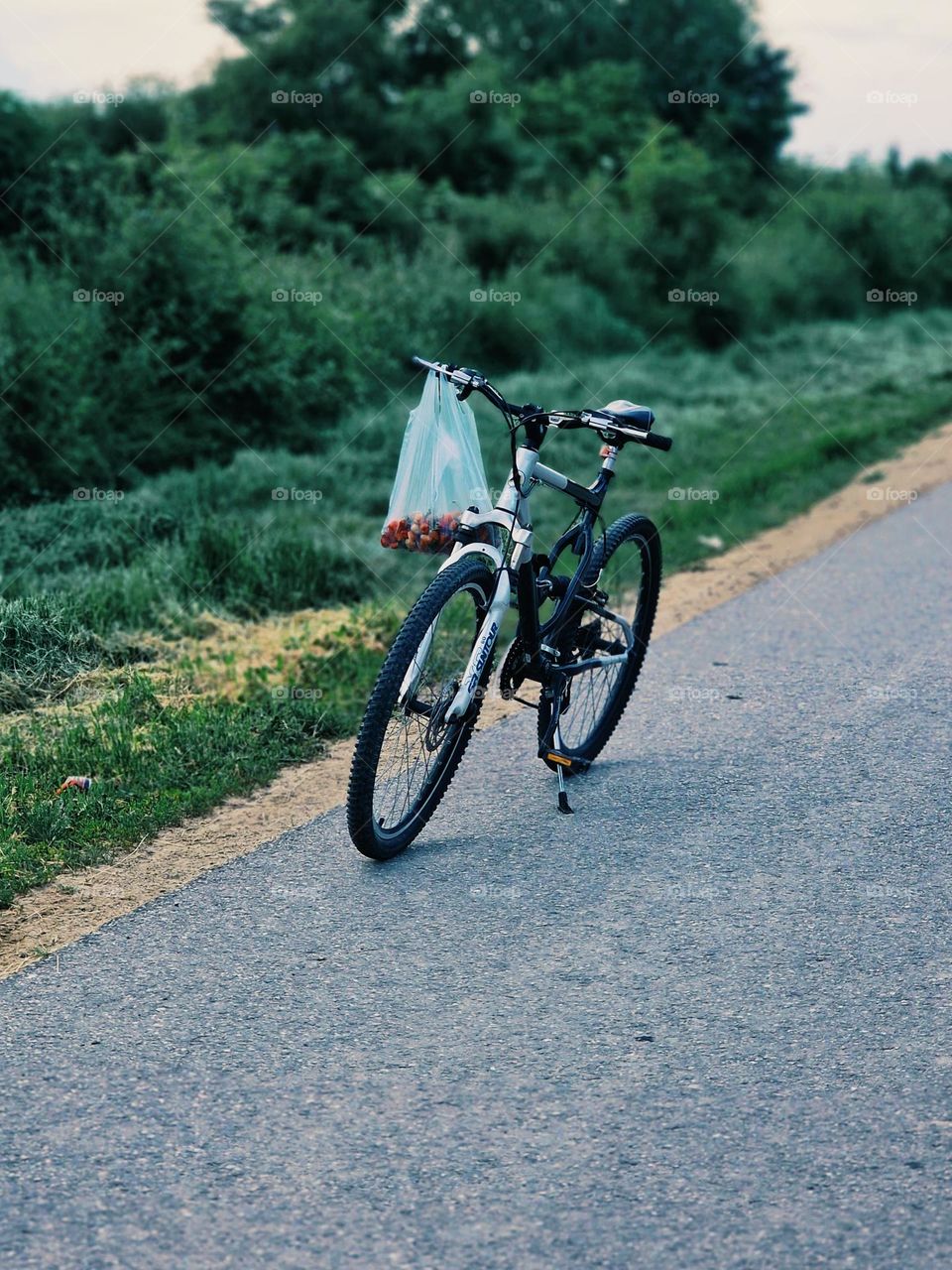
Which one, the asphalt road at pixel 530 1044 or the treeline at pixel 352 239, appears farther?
the treeline at pixel 352 239

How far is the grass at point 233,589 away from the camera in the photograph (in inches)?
221

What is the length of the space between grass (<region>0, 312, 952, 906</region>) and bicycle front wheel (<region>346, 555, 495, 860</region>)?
36.6 inches

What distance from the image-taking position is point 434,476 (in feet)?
16.1

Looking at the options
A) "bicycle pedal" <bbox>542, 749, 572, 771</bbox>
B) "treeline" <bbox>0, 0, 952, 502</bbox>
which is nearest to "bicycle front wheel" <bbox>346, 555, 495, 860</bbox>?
"bicycle pedal" <bbox>542, 749, 572, 771</bbox>

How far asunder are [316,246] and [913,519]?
907 centimetres

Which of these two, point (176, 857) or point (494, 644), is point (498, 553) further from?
point (176, 857)

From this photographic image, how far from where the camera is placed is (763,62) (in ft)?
163

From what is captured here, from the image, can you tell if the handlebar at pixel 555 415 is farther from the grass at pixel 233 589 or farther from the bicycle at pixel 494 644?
the grass at pixel 233 589

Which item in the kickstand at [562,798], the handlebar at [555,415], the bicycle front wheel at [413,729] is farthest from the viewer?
the kickstand at [562,798]

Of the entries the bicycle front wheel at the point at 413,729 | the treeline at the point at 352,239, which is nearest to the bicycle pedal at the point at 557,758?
the bicycle front wheel at the point at 413,729

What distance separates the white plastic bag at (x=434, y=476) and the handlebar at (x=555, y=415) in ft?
0.26

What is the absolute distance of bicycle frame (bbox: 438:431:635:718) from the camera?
491cm

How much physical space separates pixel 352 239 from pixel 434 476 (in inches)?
620

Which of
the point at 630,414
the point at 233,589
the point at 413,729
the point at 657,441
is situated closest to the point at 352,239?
the point at 233,589
